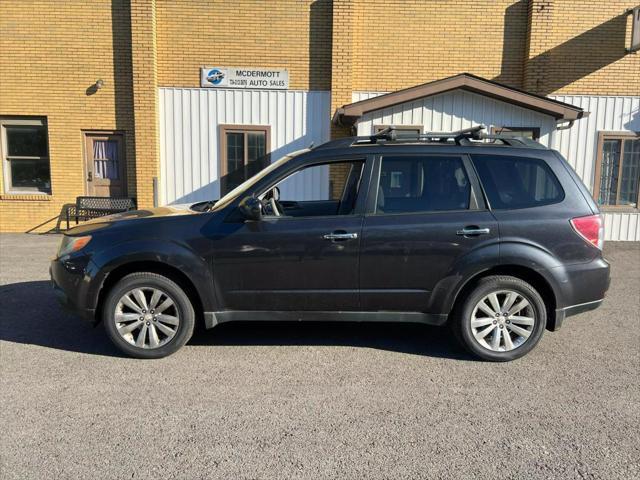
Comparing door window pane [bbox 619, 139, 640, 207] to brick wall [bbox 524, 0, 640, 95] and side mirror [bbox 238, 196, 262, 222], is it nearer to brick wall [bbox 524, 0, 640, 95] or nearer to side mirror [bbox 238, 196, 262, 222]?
brick wall [bbox 524, 0, 640, 95]

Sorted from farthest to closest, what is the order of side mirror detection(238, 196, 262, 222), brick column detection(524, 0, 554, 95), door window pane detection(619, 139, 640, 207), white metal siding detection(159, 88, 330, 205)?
white metal siding detection(159, 88, 330, 205), door window pane detection(619, 139, 640, 207), brick column detection(524, 0, 554, 95), side mirror detection(238, 196, 262, 222)

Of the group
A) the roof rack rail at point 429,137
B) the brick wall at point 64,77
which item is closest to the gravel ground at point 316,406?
the roof rack rail at point 429,137

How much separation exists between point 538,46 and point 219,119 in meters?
7.38

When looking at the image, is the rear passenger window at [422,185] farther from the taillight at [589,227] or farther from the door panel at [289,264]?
the taillight at [589,227]

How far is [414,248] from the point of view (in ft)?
13.2

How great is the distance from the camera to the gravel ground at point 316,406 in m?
2.70

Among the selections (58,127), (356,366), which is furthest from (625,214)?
(58,127)

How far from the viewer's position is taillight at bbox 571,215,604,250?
407 centimetres

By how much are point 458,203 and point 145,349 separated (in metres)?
2.96

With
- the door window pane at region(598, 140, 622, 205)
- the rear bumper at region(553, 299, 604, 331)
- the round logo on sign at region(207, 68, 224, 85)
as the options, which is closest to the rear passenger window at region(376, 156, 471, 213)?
the rear bumper at region(553, 299, 604, 331)

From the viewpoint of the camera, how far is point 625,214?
10898mm

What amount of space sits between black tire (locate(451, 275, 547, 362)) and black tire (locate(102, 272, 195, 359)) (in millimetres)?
2347

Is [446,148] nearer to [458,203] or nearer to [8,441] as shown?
[458,203]

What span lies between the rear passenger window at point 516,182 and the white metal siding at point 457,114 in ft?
19.7
